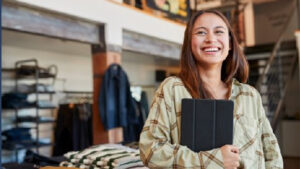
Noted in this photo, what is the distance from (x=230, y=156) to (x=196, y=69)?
255 millimetres

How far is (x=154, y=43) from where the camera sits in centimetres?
476

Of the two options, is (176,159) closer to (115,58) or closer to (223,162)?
(223,162)

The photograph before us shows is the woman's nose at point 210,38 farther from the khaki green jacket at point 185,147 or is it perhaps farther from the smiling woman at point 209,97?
the khaki green jacket at point 185,147

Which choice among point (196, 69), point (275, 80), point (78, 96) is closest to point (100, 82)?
point (78, 96)

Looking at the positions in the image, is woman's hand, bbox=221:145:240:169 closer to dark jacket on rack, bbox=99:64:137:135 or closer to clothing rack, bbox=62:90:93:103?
dark jacket on rack, bbox=99:64:137:135

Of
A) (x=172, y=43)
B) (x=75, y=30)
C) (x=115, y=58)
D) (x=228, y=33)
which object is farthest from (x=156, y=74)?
(x=228, y=33)

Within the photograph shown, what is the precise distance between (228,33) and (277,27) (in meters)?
7.77

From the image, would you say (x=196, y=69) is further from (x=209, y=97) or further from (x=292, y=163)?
(x=292, y=163)

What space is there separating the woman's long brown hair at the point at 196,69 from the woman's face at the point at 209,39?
2 cm

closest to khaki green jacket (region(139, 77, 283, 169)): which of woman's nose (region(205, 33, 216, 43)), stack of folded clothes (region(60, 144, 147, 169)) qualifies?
woman's nose (region(205, 33, 216, 43))

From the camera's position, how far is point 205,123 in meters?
0.80

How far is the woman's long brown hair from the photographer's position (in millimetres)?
881

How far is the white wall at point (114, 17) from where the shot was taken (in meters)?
3.20

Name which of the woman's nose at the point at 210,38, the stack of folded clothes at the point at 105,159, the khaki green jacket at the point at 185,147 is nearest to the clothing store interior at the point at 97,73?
the stack of folded clothes at the point at 105,159
